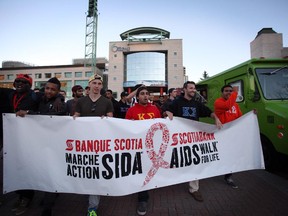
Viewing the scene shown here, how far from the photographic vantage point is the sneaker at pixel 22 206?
113 inches

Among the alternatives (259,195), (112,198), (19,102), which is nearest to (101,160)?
(112,198)

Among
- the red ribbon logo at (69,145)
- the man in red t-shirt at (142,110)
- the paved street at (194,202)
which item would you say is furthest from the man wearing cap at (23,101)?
the man in red t-shirt at (142,110)

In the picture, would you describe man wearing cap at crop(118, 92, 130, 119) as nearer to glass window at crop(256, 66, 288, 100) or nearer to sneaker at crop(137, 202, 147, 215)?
sneaker at crop(137, 202, 147, 215)

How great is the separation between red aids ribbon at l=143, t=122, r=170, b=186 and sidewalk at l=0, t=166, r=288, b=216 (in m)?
0.65

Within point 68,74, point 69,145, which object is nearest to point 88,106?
point 69,145

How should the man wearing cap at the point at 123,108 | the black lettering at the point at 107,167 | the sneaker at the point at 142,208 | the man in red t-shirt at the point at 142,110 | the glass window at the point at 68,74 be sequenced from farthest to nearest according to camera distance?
the glass window at the point at 68,74 → the man wearing cap at the point at 123,108 → the man in red t-shirt at the point at 142,110 → the sneaker at the point at 142,208 → the black lettering at the point at 107,167

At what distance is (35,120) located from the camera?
2.85 metres

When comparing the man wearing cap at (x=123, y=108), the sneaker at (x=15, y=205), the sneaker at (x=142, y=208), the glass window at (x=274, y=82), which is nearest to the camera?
the sneaker at (x=142, y=208)

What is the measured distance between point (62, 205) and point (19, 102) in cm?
191

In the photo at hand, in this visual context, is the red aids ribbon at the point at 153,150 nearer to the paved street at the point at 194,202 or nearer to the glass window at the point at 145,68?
the paved street at the point at 194,202

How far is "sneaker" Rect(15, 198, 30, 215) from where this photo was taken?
2.87 meters

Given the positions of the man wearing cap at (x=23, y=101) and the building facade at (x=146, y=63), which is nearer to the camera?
the man wearing cap at (x=23, y=101)

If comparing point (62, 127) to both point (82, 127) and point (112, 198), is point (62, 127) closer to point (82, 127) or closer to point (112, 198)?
point (82, 127)

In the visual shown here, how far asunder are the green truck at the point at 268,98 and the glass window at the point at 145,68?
47.6 meters
